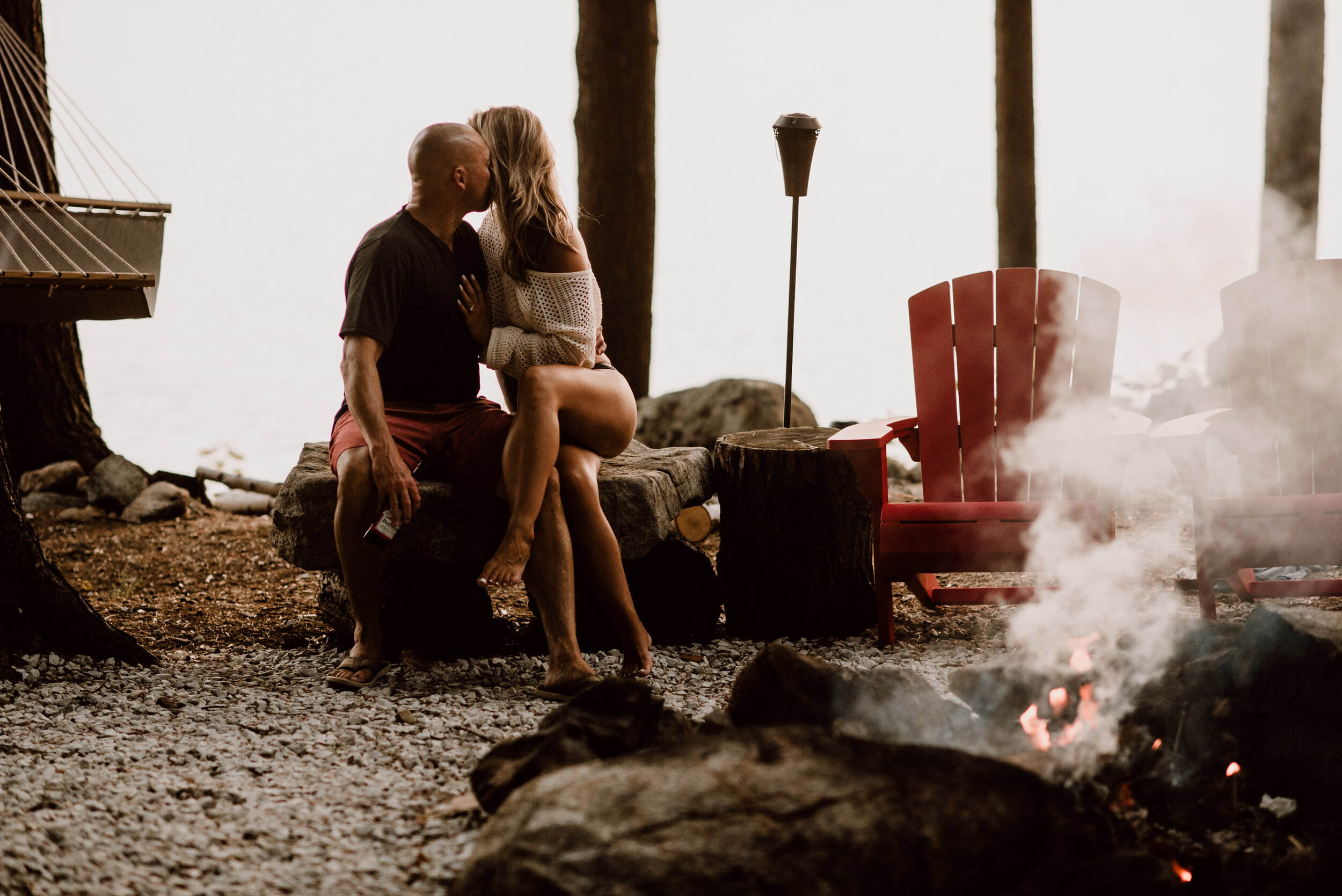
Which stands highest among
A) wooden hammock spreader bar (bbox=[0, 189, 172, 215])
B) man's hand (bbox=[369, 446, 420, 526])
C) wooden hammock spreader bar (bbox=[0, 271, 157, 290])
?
wooden hammock spreader bar (bbox=[0, 189, 172, 215])

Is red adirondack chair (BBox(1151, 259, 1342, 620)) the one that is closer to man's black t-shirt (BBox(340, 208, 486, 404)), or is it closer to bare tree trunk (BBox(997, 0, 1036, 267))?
man's black t-shirt (BBox(340, 208, 486, 404))

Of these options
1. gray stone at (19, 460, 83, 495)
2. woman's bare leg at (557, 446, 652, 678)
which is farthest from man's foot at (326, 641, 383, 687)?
gray stone at (19, 460, 83, 495)

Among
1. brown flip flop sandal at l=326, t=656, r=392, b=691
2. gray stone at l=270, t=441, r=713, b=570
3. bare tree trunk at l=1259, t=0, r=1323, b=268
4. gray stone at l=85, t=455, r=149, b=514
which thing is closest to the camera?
brown flip flop sandal at l=326, t=656, r=392, b=691

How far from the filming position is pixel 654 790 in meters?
1.57

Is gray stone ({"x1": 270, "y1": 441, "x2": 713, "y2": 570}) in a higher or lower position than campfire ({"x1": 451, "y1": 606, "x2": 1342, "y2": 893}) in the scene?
higher

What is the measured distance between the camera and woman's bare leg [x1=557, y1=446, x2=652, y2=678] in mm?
2748

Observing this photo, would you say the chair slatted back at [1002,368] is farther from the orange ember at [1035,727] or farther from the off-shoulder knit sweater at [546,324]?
the orange ember at [1035,727]

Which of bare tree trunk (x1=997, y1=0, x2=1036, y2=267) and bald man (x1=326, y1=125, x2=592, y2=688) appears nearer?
bald man (x1=326, y1=125, x2=592, y2=688)

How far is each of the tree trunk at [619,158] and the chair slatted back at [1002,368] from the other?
1821 mm

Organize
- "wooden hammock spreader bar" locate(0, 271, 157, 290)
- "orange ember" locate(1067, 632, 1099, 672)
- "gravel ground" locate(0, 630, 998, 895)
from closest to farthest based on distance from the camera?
"gravel ground" locate(0, 630, 998, 895) < "orange ember" locate(1067, 632, 1099, 672) < "wooden hammock spreader bar" locate(0, 271, 157, 290)

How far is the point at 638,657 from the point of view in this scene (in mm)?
2834

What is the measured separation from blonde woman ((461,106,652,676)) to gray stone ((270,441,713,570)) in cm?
10

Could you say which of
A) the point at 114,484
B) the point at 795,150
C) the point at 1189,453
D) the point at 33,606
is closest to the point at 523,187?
the point at 795,150

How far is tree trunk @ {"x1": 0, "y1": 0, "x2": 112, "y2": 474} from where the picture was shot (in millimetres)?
5031
